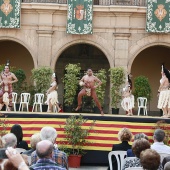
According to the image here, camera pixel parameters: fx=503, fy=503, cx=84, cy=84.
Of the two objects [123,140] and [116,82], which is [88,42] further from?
[123,140]

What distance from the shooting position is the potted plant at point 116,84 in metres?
21.9

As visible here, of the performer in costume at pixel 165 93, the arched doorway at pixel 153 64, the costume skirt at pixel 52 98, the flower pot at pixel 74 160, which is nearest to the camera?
the flower pot at pixel 74 160

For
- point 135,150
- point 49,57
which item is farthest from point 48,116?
point 49,57

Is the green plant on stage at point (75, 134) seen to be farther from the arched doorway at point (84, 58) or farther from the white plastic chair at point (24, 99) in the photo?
the arched doorway at point (84, 58)

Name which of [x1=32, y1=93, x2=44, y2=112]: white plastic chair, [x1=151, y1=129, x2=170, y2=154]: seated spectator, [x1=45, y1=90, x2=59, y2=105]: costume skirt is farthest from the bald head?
[x1=32, y1=93, x2=44, y2=112]: white plastic chair

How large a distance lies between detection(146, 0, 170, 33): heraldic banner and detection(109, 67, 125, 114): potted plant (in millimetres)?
2419

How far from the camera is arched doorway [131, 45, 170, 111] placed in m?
25.6

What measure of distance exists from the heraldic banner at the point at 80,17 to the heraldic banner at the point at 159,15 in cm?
266

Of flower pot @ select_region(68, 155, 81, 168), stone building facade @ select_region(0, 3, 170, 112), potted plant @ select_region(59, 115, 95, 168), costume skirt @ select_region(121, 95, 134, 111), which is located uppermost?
stone building facade @ select_region(0, 3, 170, 112)

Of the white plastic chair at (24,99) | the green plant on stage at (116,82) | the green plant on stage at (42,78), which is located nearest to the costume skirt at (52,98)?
the white plastic chair at (24,99)

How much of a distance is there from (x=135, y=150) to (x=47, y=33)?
1724 centimetres

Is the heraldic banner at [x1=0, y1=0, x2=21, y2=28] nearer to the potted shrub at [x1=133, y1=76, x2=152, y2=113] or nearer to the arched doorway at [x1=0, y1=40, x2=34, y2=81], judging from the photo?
the arched doorway at [x1=0, y1=40, x2=34, y2=81]

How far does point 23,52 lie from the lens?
85.1 feet

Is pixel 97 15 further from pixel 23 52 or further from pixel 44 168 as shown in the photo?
pixel 44 168
